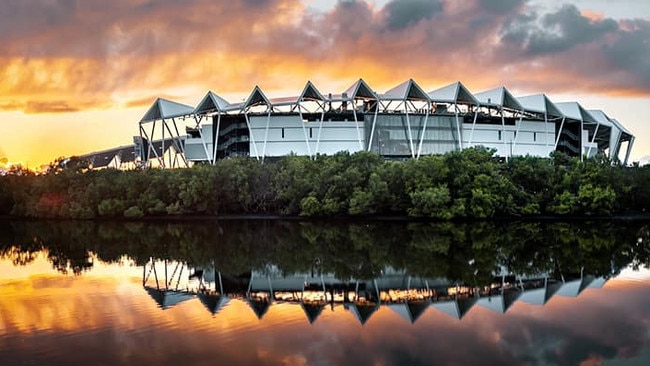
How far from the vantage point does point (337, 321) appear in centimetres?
1670

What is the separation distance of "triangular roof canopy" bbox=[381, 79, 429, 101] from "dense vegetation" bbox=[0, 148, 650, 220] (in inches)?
539

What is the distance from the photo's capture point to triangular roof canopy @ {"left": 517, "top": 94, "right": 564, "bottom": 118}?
2655 inches

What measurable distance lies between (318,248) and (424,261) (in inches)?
274

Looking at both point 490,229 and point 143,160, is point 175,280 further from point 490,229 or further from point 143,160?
point 143,160

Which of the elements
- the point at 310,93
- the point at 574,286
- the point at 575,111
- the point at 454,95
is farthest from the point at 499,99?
the point at 574,286

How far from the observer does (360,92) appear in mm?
63750

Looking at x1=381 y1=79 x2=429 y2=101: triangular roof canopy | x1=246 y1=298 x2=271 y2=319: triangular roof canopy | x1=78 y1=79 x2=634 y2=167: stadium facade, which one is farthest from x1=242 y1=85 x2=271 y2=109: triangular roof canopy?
x1=246 y1=298 x2=271 y2=319: triangular roof canopy

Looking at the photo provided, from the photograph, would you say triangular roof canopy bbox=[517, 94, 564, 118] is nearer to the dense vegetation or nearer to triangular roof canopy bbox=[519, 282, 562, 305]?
the dense vegetation

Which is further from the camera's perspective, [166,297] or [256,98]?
[256,98]

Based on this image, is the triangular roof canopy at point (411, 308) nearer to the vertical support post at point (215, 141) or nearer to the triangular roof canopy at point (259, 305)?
the triangular roof canopy at point (259, 305)

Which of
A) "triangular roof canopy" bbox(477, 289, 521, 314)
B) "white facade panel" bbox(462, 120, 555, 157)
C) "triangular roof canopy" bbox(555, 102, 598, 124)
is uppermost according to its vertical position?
"triangular roof canopy" bbox(555, 102, 598, 124)

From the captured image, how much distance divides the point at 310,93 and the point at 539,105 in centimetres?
2662

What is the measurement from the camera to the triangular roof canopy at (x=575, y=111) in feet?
232

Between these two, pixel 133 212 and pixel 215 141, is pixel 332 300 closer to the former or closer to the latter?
pixel 133 212
